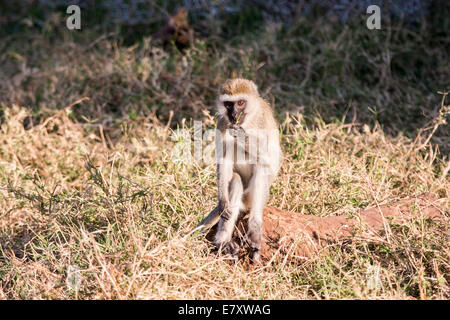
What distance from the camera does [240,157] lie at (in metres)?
3.63

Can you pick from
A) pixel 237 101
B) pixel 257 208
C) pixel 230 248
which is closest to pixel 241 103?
pixel 237 101

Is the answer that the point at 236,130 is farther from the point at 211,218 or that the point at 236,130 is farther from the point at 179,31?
the point at 179,31

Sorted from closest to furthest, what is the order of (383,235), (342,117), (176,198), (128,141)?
(383,235), (176,198), (128,141), (342,117)

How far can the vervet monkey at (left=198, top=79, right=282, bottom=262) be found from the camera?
11.3 ft

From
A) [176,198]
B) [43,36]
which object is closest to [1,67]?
[43,36]

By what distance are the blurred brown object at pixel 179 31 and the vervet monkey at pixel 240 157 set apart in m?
2.89

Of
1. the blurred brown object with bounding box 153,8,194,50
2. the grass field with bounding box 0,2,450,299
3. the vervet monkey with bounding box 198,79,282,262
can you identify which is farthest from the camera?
→ the blurred brown object with bounding box 153,8,194,50

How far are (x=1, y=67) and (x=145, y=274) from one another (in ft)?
14.3

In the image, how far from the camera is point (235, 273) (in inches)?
126

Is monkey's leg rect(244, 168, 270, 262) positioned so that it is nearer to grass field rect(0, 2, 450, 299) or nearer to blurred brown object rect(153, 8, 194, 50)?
grass field rect(0, 2, 450, 299)

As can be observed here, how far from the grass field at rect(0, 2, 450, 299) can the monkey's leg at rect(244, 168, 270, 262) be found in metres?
0.14

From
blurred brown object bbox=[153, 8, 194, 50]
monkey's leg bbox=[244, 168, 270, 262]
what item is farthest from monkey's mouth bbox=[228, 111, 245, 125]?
blurred brown object bbox=[153, 8, 194, 50]

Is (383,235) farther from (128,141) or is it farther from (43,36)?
(43,36)

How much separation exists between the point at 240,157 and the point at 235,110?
28cm
